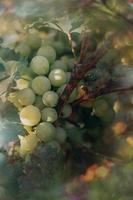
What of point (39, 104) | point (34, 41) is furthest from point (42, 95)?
point (34, 41)

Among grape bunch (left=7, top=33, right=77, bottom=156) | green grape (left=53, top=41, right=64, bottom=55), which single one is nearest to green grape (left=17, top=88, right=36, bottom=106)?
grape bunch (left=7, top=33, right=77, bottom=156)

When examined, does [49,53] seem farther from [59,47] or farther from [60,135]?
[60,135]

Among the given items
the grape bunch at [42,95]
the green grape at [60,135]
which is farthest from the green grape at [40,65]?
the green grape at [60,135]

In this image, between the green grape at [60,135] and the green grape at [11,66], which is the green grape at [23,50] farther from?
the green grape at [60,135]

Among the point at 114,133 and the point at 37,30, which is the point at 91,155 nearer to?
the point at 114,133

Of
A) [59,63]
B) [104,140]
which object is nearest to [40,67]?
[59,63]

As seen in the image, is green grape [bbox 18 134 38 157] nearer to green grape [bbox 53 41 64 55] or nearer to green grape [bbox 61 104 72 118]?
green grape [bbox 61 104 72 118]
